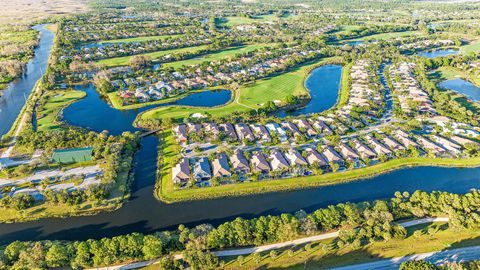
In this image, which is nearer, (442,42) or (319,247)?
(319,247)

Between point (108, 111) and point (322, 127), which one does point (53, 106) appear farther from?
point (322, 127)

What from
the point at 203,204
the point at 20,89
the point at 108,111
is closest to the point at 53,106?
the point at 108,111

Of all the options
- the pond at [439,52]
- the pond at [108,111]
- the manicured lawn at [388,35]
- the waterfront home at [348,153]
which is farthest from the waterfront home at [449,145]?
the manicured lawn at [388,35]

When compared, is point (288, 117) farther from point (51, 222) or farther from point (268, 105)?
point (51, 222)

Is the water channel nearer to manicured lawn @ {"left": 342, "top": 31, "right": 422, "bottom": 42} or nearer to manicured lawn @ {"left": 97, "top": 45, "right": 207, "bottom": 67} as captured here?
manicured lawn @ {"left": 97, "top": 45, "right": 207, "bottom": 67}

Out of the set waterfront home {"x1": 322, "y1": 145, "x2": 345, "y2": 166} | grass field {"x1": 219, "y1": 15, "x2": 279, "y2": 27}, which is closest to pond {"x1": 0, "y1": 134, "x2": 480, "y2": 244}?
waterfront home {"x1": 322, "y1": 145, "x2": 345, "y2": 166}

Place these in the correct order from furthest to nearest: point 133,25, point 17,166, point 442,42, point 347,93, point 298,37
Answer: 1. point 133,25
2. point 298,37
3. point 442,42
4. point 347,93
5. point 17,166

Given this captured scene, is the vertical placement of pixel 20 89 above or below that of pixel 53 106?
above

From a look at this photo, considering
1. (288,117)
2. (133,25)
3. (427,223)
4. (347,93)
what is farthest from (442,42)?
(133,25)
